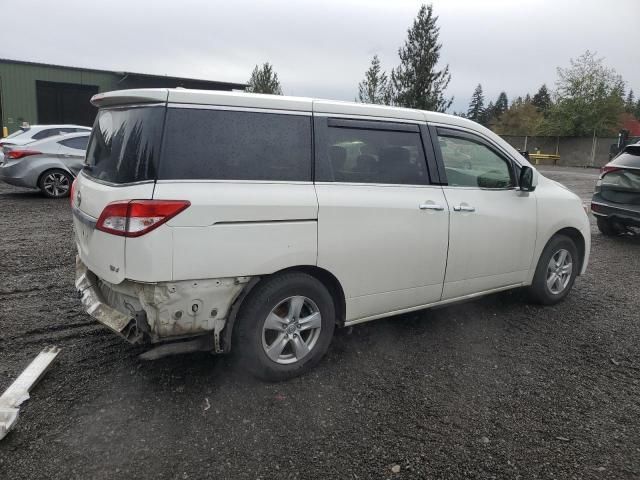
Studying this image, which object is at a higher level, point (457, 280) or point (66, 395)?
point (457, 280)

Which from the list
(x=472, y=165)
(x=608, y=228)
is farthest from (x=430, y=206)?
(x=608, y=228)

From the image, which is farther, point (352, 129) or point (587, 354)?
point (587, 354)

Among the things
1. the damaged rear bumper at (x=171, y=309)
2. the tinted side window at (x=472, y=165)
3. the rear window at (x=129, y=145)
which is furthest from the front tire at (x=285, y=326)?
the tinted side window at (x=472, y=165)

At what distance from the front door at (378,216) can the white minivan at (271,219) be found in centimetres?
1

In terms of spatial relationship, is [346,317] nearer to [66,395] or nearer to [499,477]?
[499,477]

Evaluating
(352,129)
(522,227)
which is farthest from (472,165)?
(352,129)

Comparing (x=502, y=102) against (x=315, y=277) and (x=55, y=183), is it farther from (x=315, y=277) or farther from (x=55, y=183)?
(x=315, y=277)

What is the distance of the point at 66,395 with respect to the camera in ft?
10.3

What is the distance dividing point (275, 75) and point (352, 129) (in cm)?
2817

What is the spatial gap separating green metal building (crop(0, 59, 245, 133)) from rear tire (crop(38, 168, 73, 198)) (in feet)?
44.8

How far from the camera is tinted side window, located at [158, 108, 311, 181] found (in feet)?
9.59

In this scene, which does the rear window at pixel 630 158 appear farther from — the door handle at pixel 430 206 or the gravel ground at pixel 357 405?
the door handle at pixel 430 206

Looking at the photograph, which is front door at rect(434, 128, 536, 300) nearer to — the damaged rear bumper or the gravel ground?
the gravel ground

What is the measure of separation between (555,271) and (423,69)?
83.2 ft
